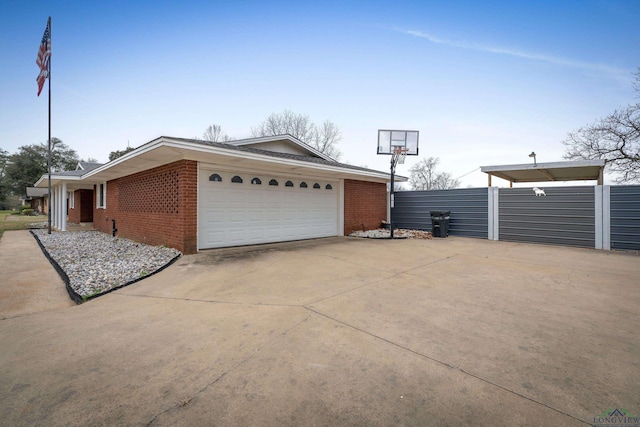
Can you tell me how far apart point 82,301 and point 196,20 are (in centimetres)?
1119

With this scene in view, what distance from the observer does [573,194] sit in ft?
30.1

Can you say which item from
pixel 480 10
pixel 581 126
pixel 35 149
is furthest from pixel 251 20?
pixel 35 149

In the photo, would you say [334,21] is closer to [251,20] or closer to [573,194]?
[251,20]

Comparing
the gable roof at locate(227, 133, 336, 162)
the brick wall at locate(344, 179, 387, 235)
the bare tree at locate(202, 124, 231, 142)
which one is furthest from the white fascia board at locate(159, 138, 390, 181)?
the bare tree at locate(202, 124, 231, 142)

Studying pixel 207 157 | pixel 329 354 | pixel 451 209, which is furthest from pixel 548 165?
pixel 207 157

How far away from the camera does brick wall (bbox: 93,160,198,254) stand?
711 cm

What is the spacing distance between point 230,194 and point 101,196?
1117 cm

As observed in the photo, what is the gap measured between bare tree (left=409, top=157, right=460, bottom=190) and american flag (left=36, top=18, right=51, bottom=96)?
3674cm

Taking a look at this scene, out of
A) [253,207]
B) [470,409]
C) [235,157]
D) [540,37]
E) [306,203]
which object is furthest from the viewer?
[306,203]

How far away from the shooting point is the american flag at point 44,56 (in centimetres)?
1104

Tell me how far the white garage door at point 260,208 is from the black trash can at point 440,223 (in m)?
4.34

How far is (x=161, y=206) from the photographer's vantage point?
8188mm

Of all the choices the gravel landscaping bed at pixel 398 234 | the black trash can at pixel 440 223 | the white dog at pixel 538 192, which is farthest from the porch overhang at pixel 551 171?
the gravel landscaping bed at pixel 398 234

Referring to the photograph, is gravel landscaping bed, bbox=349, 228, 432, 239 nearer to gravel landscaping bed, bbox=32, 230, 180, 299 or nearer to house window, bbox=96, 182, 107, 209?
gravel landscaping bed, bbox=32, 230, 180, 299
